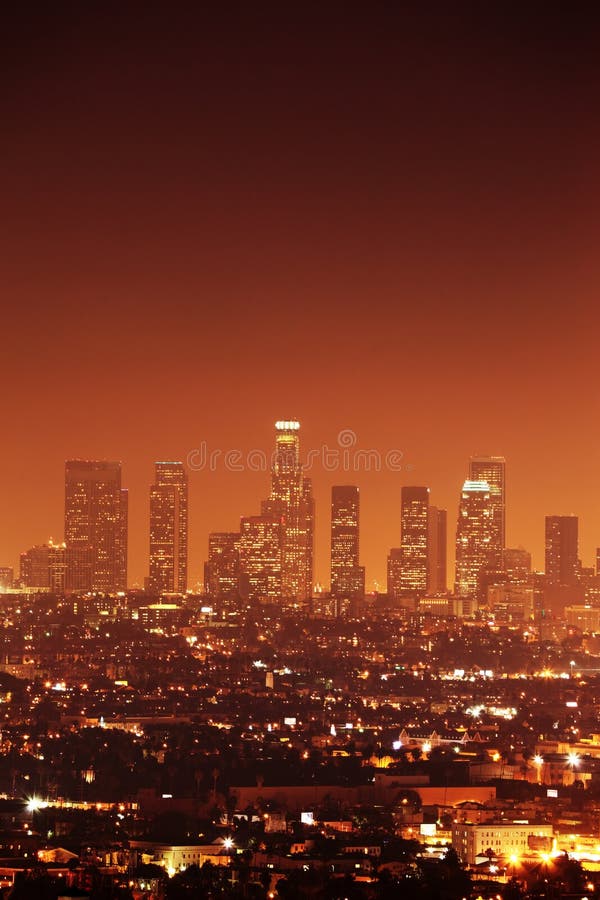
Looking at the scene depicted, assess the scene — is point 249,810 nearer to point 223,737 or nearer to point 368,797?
point 368,797

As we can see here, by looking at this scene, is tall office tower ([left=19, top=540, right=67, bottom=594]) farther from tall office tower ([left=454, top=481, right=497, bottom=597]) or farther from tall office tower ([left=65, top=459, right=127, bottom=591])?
tall office tower ([left=454, top=481, right=497, bottom=597])

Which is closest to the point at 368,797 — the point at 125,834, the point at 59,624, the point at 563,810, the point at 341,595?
the point at 563,810

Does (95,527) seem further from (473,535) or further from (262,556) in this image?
(473,535)

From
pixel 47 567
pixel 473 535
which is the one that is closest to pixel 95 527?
pixel 47 567

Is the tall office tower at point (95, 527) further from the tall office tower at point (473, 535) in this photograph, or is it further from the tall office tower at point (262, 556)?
the tall office tower at point (473, 535)

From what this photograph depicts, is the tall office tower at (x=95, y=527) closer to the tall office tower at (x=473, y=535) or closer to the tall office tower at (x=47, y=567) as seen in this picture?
the tall office tower at (x=47, y=567)
